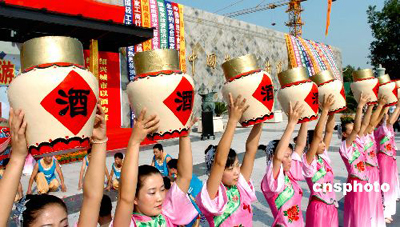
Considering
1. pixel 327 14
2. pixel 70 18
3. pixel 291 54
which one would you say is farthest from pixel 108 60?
pixel 291 54

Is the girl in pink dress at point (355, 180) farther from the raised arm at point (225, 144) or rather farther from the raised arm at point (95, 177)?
the raised arm at point (95, 177)

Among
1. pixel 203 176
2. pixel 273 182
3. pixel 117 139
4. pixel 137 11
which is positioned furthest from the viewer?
pixel 137 11

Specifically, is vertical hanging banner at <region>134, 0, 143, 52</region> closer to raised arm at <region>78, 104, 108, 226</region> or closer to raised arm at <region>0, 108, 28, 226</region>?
raised arm at <region>78, 104, 108, 226</region>

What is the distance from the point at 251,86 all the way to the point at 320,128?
4.25 feet

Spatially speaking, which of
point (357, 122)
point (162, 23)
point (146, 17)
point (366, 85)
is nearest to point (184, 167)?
point (357, 122)

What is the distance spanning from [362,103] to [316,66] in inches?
784

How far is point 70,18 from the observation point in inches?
331

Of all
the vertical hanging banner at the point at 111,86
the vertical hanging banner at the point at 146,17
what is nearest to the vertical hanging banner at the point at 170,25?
the vertical hanging banner at the point at 146,17

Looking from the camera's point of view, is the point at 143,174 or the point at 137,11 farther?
the point at 137,11

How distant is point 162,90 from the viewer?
4.42 ft

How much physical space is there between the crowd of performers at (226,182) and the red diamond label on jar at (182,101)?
0.32ft

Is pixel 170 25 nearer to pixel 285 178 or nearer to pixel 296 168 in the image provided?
pixel 296 168

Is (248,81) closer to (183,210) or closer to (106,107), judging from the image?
(183,210)

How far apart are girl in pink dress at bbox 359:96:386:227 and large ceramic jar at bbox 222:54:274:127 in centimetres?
232
